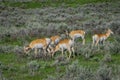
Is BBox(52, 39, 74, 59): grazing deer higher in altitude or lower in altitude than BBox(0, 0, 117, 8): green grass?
higher

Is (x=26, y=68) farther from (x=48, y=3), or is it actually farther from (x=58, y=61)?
(x=48, y=3)

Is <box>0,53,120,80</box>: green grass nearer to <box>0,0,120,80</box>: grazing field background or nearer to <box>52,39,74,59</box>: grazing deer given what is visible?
<box>0,0,120,80</box>: grazing field background

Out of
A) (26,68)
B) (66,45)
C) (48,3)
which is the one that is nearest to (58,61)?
(66,45)

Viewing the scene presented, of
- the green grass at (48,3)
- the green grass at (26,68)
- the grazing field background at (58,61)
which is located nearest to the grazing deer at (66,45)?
the grazing field background at (58,61)

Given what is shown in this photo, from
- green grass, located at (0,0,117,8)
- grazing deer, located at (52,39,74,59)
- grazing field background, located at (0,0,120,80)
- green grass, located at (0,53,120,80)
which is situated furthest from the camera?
green grass, located at (0,0,117,8)

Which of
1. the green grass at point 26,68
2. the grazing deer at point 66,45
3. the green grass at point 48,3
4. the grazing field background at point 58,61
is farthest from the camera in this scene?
the green grass at point 48,3

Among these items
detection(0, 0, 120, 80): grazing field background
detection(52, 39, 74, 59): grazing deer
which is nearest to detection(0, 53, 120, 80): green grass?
detection(0, 0, 120, 80): grazing field background

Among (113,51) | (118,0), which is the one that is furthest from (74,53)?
(118,0)

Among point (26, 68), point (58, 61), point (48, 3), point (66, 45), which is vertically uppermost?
point (66, 45)

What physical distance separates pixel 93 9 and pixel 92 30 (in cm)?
1670

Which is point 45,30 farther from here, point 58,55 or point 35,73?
point 35,73

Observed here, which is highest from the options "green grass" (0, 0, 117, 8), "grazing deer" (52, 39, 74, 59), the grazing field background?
"grazing deer" (52, 39, 74, 59)

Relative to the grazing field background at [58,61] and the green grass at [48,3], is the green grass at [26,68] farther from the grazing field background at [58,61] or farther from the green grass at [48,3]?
the green grass at [48,3]

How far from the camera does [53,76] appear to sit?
12.0 metres
